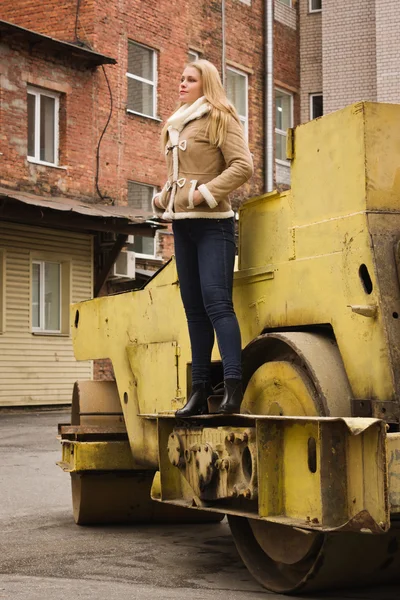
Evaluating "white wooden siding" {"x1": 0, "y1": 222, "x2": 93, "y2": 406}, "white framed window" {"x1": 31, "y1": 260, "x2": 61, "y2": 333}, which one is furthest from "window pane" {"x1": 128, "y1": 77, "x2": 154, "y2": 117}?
"white framed window" {"x1": 31, "y1": 260, "x2": 61, "y2": 333}

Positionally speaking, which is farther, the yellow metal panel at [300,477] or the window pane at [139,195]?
the window pane at [139,195]

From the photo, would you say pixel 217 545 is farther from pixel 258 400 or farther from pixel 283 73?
pixel 283 73

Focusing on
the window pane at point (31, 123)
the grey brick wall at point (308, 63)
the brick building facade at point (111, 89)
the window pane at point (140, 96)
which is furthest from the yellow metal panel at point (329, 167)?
the grey brick wall at point (308, 63)

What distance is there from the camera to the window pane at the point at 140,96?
27.3m

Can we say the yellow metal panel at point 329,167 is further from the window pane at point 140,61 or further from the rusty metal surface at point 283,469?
the window pane at point 140,61

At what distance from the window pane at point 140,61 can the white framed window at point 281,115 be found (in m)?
5.60

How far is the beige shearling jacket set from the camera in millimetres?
5879

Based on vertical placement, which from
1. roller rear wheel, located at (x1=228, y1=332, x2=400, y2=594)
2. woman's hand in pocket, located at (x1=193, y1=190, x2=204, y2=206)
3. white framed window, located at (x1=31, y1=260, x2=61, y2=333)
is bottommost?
roller rear wheel, located at (x1=228, y1=332, x2=400, y2=594)

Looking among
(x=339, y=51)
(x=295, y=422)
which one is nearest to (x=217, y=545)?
(x=295, y=422)

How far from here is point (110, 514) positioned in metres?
8.14

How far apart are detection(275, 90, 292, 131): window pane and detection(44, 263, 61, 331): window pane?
10060mm

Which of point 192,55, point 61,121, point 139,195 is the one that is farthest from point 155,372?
point 192,55

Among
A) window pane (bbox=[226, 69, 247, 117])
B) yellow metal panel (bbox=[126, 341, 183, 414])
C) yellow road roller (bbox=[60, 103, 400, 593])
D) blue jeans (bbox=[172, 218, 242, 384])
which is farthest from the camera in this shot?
window pane (bbox=[226, 69, 247, 117])

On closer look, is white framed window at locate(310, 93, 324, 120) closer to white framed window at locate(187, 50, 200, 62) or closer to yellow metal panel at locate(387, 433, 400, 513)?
white framed window at locate(187, 50, 200, 62)
